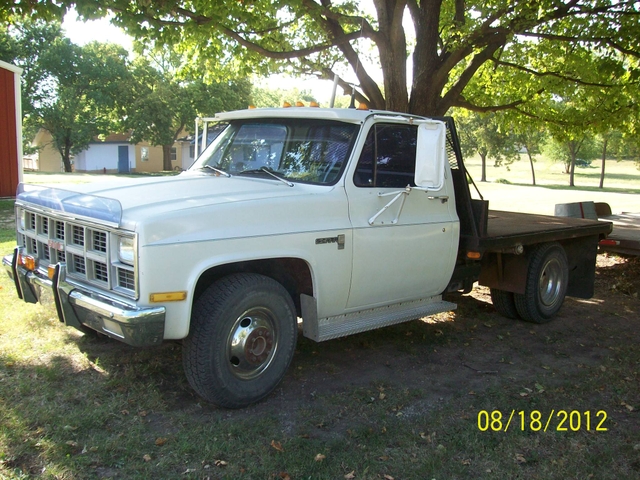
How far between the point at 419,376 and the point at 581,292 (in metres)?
3.47

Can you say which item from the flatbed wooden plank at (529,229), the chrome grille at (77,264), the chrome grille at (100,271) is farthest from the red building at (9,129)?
the chrome grille at (100,271)

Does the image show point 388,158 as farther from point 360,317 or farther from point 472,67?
point 472,67

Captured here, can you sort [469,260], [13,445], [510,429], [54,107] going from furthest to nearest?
[54,107]
[469,260]
[510,429]
[13,445]

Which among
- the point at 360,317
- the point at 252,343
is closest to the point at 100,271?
the point at 252,343

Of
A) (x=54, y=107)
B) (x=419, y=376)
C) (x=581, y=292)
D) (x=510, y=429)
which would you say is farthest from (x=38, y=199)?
(x=54, y=107)

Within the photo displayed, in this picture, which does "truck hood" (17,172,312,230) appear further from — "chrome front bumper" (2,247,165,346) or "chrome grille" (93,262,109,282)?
"chrome front bumper" (2,247,165,346)

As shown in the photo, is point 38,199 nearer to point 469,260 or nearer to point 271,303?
point 271,303

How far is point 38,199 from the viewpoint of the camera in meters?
4.71

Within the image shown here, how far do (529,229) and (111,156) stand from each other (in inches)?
1832

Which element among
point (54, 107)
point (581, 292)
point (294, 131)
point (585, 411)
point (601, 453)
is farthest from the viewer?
point (54, 107)

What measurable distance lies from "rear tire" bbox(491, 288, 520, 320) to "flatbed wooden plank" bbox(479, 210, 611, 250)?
0.79 metres

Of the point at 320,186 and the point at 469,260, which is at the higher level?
the point at 320,186

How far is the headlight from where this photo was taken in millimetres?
3826

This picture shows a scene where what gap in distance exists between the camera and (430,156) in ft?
15.2
